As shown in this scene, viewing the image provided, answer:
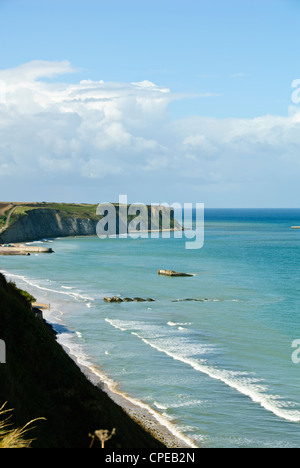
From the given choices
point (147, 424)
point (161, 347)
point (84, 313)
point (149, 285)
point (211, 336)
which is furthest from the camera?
point (149, 285)

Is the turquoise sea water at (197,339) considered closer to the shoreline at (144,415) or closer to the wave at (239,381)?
the wave at (239,381)

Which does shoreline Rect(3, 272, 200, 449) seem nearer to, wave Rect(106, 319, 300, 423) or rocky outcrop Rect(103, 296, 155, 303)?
wave Rect(106, 319, 300, 423)

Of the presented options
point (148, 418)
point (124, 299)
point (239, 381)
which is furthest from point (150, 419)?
point (124, 299)

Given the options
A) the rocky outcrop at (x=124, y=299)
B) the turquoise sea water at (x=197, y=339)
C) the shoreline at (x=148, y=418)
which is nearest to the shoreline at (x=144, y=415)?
the shoreline at (x=148, y=418)

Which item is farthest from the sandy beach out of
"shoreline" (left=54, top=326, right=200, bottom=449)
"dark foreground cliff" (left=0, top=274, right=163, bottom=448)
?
"dark foreground cliff" (left=0, top=274, right=163, bottom=448)

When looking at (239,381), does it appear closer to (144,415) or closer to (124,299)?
(144,415)

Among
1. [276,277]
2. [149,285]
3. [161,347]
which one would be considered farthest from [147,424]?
[276,277]
